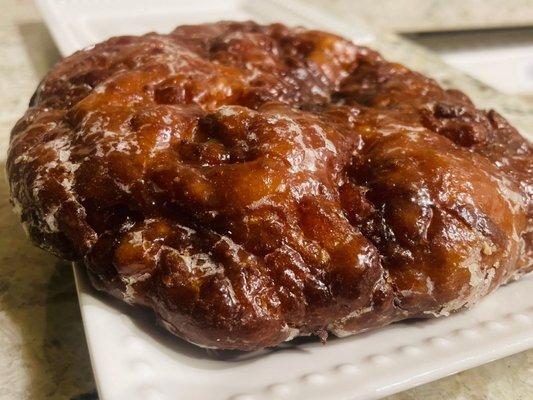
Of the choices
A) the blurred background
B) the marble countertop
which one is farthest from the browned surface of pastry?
the blurred background

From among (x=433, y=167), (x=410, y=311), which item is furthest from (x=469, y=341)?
(x=433, y=167)

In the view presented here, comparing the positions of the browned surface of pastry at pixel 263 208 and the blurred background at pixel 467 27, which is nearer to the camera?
the browned surface of pastry at pixel 263 208

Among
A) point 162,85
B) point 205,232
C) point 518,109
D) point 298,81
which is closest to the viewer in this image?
point 205,232

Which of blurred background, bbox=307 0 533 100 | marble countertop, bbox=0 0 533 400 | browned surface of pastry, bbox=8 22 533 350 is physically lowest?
blurred background, bbox=307 0 533 100

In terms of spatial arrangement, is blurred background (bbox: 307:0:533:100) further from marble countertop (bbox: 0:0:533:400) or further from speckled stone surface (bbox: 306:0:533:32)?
marble countertop (bbox: 0:0:533:400)

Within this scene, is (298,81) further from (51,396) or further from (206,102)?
(51,396)

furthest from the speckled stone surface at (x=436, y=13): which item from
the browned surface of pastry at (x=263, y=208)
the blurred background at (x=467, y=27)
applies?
the browned surface of pastry at (x=263, y=208)

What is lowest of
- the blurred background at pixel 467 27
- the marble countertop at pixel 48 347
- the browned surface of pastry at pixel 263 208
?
the blurred background at pixel 467 27

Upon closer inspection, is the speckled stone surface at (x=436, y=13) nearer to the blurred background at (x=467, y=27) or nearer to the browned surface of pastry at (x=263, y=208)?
the blurred background at (x=467, y=27)
